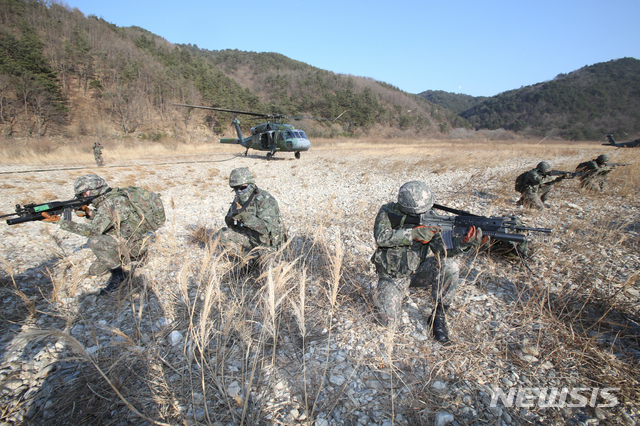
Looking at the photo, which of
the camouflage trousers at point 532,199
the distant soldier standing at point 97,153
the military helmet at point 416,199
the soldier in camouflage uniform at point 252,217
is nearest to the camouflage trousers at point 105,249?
the soldier in camouflage uniform at point 252,217

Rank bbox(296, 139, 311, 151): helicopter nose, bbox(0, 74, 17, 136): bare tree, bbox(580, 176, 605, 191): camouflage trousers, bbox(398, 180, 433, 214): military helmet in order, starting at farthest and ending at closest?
bbox(0, 74, 17, 136): bare tree
bbox(296, 139, 311, 151): helicopter nose
bbox(580, 176, 605, 191): camouflage trousers
bbox(398, 180, 433, 214): military helmet

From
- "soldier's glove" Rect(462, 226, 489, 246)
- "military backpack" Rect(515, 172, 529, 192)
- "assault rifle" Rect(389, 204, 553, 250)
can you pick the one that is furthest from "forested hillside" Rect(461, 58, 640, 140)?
"soldier's glove" Rect(462, 226, 489, 246)

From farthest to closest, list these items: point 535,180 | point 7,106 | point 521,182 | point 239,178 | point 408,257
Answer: point 7,106 → point 521,182 → point 535,180 → point 239,178 → point 408,257

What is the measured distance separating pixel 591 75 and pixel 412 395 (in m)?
89.8

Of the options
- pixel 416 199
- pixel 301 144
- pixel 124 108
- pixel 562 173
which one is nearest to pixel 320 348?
pixel 416 199

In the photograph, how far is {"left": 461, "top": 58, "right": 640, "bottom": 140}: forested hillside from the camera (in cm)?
4353

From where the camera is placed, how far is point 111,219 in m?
3.44

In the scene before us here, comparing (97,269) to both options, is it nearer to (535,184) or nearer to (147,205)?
(147,205)

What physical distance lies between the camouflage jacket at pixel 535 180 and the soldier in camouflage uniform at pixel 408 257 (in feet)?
14.9

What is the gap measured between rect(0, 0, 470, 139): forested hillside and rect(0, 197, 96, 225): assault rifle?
2851 cm

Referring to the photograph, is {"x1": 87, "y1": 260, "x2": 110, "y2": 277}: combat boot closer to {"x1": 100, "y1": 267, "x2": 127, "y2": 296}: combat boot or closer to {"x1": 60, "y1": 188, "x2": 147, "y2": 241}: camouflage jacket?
{"x1": 100, "y1": 267, "x2": 127, "y2": 296}: combat boot

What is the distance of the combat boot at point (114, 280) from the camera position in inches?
128

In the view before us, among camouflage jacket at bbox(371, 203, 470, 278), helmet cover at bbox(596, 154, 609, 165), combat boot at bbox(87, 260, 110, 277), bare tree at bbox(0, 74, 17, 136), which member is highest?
bare tree at bbox(0, 74, 17, 136)

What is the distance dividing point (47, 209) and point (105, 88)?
38260 mm
